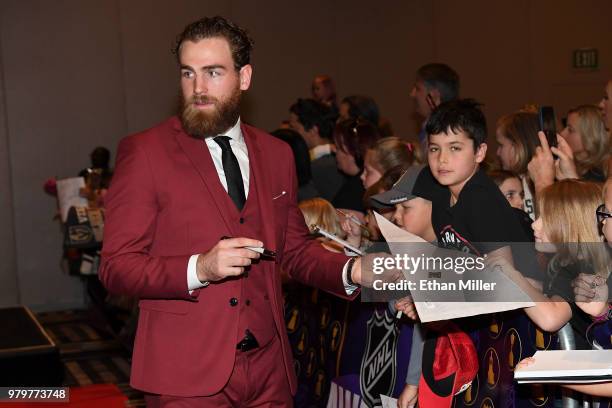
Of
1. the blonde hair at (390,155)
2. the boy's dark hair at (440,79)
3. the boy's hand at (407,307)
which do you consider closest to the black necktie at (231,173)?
the boy's hand at (407,307)

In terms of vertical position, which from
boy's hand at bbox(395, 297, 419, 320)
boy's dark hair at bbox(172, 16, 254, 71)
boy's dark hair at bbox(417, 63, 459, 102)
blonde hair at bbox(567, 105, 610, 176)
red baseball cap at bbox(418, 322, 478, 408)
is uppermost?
boy's dark hair at bbox(417, 63, 459, 102)

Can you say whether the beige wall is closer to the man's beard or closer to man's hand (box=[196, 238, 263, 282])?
the man's beard

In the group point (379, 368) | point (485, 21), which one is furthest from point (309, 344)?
point (485, 21)

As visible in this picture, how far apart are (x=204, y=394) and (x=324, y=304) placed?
64.1 inches

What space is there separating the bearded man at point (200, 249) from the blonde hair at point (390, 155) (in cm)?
198

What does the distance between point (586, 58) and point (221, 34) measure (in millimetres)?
8646

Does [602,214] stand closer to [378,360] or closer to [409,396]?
[409,396]

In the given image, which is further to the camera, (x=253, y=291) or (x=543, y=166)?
(x=543, y=166)

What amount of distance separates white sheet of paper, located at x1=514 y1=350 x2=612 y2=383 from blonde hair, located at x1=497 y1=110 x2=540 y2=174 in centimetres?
259

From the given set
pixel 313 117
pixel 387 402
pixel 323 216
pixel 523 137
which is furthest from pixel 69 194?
pixel 387 402

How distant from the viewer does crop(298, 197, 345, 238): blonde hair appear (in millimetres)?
4355

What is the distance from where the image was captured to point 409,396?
3223 millimetres

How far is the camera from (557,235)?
2980 millimetres

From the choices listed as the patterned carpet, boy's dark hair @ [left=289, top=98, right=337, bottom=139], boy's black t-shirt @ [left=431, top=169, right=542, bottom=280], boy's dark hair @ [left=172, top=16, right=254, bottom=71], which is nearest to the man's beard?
boy's dark hair @ [left=172, top=16, right=254, bottom=71]
